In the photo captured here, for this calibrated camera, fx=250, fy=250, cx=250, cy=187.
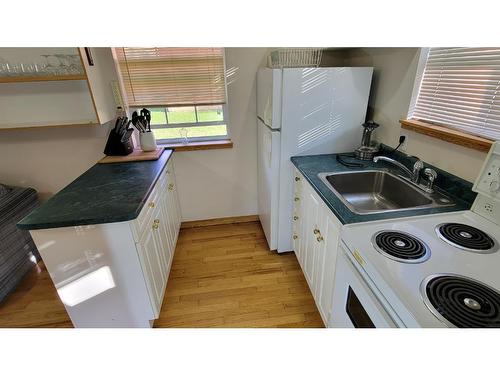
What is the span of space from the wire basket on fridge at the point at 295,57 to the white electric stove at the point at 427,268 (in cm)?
132

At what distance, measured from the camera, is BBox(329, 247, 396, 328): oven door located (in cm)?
86

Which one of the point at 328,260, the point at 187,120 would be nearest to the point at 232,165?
the point at 187,120

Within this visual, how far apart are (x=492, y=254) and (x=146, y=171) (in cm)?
190

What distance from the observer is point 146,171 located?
71.5 inches

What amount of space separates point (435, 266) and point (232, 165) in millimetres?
1989

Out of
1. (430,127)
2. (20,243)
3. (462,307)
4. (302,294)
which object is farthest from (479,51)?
(20,243)

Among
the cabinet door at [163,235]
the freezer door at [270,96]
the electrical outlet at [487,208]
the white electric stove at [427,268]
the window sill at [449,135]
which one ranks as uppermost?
the freezer door at [270,96]

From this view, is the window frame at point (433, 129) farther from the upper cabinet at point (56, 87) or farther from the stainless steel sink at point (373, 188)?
the upper cabinet at point (56, 87)

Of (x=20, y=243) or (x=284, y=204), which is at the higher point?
(x=284, y=204)

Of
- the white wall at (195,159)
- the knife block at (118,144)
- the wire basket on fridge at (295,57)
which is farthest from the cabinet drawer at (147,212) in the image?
the wire basket on fridge at (295,57)

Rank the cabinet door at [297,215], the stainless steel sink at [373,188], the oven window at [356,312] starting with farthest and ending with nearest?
the cabinet door at [297,215] < the stainless steel sink at [373,188] < the oven window at [356,312]

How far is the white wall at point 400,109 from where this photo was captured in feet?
4.20

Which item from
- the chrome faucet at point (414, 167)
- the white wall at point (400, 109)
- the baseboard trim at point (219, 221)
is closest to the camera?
the white wall at point (400, 109)
